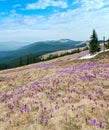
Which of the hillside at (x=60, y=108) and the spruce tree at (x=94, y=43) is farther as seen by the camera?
the spruce tree at (x=94, y=43)

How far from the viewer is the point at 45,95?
13461mm

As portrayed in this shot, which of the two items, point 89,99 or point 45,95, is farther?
point 45,95

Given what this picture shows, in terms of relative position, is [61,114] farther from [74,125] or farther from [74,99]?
[74,99]

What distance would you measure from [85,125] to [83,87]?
589cm

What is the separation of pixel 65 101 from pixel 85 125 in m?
3.30

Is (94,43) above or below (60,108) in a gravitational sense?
above

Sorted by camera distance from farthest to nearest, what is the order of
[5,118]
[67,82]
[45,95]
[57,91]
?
[67,82] → [57,91] → [45,95] → [5,118]

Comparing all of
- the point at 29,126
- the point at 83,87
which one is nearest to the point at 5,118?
the point at 29,126

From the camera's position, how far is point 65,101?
39.3 feet

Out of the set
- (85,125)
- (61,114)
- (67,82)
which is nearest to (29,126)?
(61,114)

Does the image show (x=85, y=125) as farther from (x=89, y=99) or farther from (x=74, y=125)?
(x=89, y=99)

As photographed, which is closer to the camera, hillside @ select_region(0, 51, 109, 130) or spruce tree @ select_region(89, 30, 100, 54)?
hillside @ select_region(0, 51, 109, 130)

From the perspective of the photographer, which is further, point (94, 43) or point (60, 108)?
point (94, 43)

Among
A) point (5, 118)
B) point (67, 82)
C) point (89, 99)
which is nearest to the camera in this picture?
point (5, 118)
